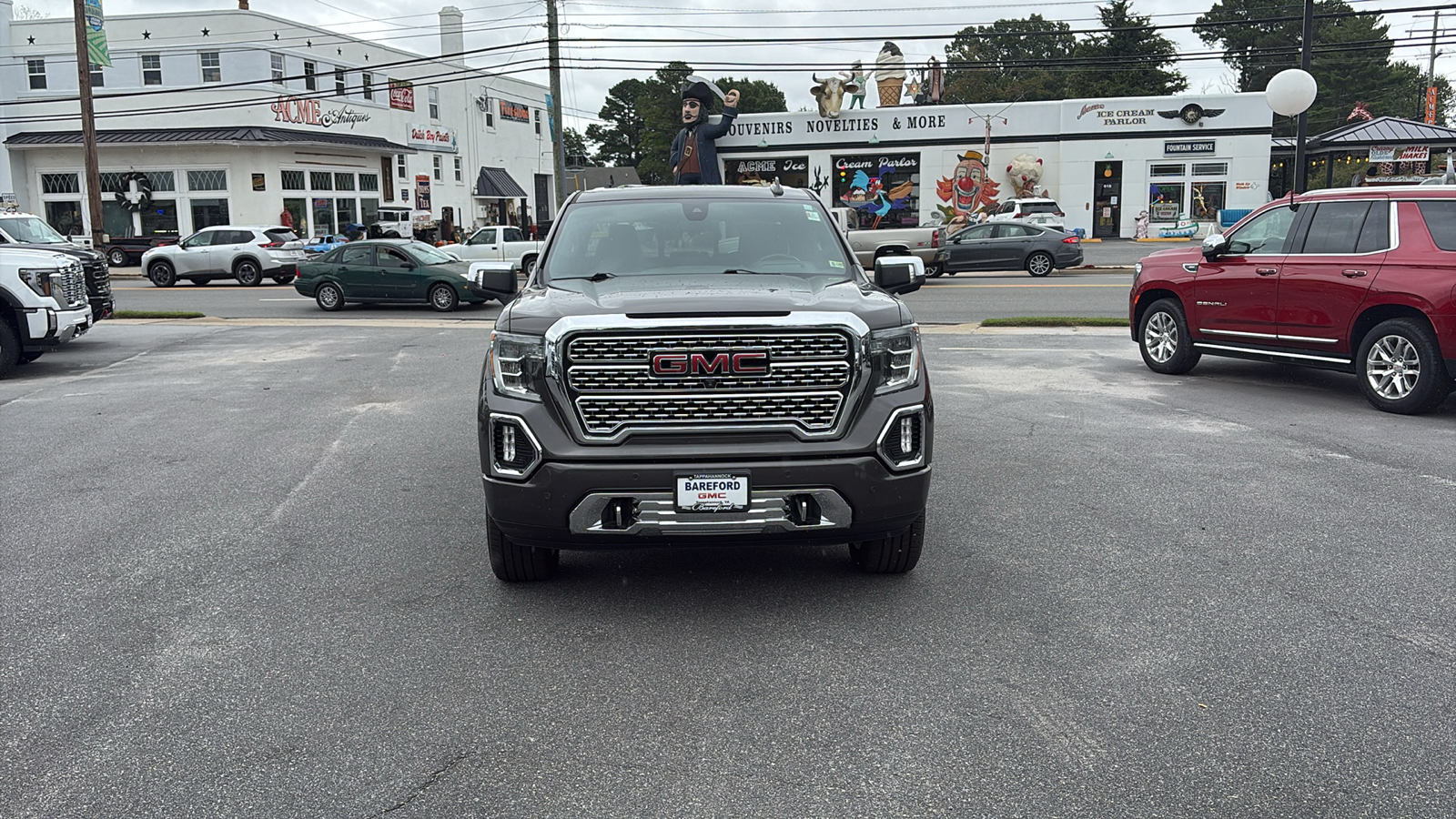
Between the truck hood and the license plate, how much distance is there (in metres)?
0.67

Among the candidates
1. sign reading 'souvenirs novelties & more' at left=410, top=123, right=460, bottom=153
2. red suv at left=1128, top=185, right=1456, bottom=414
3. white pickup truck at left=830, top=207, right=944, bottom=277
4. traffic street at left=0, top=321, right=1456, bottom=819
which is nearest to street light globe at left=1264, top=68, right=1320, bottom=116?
red suv at left=1128, top=185, right=1456, bottom=414

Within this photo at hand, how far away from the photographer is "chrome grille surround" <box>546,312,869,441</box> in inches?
189

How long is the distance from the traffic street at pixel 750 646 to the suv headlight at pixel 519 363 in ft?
3.28

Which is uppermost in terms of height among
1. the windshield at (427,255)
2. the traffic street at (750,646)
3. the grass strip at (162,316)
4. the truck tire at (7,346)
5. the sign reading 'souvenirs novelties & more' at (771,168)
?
the sign reading 'souvenirs novelties & more' at (771,168)

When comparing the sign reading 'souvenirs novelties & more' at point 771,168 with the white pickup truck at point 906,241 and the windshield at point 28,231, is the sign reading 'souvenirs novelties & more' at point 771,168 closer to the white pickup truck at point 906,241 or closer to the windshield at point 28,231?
the white pickup truck at point 906,241

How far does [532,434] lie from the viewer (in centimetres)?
480

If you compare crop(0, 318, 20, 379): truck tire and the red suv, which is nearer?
the red suv

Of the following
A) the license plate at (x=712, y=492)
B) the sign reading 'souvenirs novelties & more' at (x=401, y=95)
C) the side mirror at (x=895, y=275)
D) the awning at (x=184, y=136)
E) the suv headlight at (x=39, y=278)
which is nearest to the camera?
the license plate at (x=712, y=492)

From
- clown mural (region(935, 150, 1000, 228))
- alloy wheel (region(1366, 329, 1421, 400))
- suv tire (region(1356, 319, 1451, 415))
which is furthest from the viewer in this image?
clown mural (region(935, 150, 1000, 228))

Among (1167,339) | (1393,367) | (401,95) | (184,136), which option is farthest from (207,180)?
(1393,367)

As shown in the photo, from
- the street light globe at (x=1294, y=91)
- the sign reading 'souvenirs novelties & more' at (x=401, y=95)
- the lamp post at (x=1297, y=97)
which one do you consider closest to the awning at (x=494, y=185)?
the sign reading 'souvenirs novelties & more' at (x=401, y=95)

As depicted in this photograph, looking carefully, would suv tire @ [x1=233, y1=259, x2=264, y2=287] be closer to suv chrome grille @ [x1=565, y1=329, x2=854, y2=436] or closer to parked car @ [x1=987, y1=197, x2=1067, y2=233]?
parked car @ [x1=987, y1=197, x2=1067, y2=233]

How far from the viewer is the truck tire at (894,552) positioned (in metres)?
5.37

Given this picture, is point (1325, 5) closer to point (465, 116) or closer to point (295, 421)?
point (465, 116)
